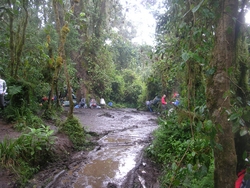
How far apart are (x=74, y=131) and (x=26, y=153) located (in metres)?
2.40

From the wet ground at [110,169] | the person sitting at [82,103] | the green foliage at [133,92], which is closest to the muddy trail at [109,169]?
the wet ground at [110,169]

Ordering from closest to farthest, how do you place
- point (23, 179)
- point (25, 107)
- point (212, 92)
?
point (212, 92), point (23, 179), point (25, 107)

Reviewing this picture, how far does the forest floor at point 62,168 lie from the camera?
4.39m

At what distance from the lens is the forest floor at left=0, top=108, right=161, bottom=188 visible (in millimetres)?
4391

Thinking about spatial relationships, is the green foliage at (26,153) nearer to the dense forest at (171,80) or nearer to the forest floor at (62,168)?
the dense forest at (171,80)

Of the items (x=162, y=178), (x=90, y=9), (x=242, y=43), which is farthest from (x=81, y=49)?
(x=242, y=43)

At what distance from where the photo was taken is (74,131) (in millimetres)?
7426

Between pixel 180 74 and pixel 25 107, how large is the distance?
213 inches

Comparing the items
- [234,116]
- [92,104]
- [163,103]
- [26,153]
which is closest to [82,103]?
[92,104]

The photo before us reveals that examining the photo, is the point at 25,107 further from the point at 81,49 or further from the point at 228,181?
the point at 81,49

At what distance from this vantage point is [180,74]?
17.5 feet

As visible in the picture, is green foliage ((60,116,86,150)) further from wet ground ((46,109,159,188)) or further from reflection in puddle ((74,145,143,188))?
reflection in puddle ((74,145,143,188))

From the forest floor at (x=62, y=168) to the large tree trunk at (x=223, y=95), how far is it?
278 cm

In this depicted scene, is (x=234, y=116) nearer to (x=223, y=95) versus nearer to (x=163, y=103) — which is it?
(x=223, y=95)
